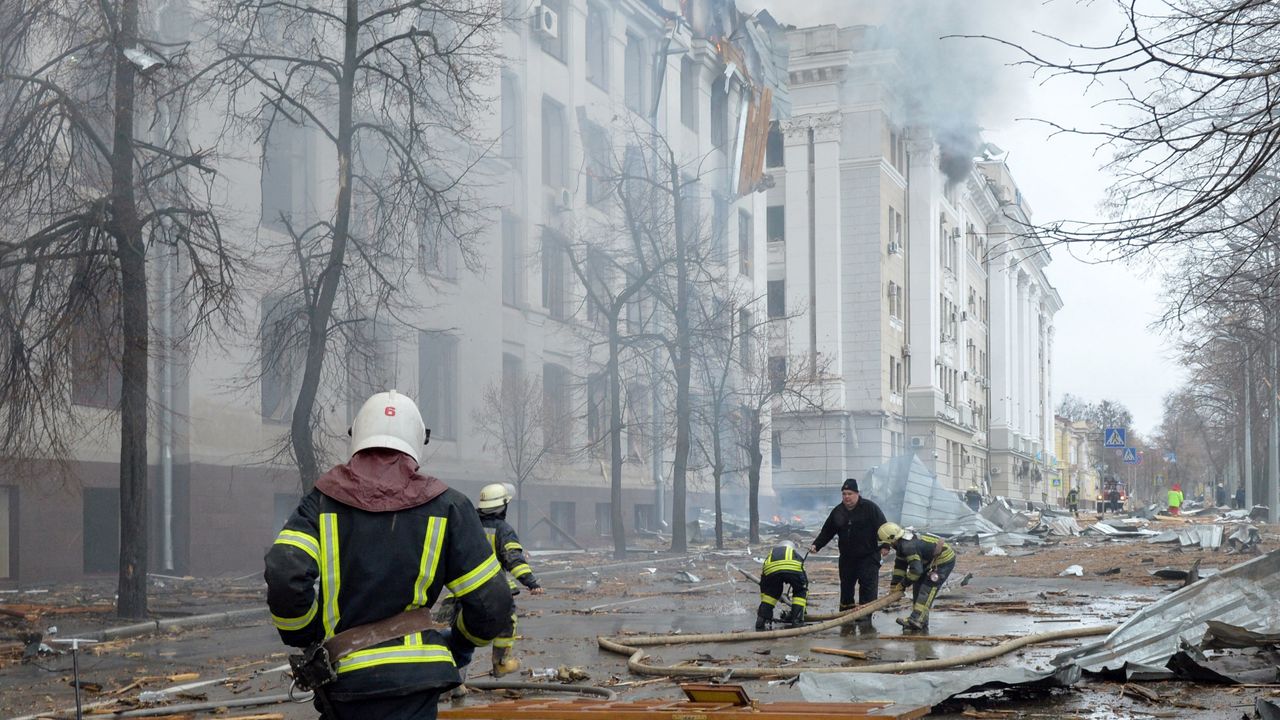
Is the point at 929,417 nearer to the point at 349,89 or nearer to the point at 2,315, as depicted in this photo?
the point at 349,89

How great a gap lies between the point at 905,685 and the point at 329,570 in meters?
4.97

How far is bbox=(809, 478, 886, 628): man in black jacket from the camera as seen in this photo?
13750mm

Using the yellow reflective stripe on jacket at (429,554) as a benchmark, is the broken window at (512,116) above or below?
above

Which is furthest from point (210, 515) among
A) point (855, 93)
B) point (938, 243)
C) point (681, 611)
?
point (938, 243)

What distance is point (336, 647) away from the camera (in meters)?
4.13

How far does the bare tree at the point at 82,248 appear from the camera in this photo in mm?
14266

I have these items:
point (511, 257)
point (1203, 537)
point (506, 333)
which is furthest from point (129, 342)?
point (1203, 537)

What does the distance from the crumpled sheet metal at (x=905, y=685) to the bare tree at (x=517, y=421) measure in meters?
21.1

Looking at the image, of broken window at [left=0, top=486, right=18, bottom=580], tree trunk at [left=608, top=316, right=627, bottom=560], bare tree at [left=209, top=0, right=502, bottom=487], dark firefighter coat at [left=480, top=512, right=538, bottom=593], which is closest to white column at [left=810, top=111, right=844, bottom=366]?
tree trunk at [left=608, top=316, right=627, bottom=560]

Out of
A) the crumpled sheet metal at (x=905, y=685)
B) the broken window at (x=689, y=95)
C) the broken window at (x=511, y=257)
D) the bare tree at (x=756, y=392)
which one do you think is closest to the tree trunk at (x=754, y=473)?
the bare tree at (x=756, y=392)

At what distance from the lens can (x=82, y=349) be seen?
49.4 ft

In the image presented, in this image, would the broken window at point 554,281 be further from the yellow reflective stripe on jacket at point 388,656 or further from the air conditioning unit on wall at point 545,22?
the yellow reflective stripe on jacket at point 388,656

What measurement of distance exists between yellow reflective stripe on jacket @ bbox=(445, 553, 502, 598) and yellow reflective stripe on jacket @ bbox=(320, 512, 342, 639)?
13.9 inches

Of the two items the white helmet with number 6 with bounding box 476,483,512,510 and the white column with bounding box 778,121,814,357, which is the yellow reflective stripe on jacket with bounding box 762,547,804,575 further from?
the white column with bounding box 778,121,814,357
